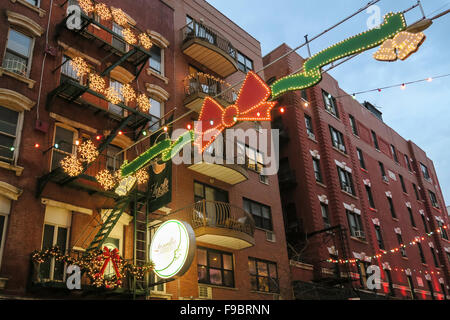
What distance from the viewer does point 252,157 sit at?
23781mm

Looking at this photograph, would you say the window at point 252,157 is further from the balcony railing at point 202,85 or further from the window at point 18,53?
the window at point 18,53

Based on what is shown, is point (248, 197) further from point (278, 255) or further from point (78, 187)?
point (78, 187)

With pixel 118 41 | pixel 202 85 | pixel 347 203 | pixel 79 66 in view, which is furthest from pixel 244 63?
pixel 79 66

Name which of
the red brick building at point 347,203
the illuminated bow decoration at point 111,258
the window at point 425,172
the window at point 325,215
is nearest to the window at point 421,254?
the red brick building at point 347,203

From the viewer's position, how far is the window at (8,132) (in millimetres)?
13219

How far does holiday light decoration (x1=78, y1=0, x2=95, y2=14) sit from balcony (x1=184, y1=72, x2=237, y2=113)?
5.76 m

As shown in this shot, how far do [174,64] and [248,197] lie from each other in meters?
7.80

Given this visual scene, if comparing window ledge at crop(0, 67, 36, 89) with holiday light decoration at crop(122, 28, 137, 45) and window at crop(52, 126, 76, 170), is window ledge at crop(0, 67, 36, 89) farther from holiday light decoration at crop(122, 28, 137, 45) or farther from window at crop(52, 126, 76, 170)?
holiday light decoration at crop(122, 28, 137, 45)

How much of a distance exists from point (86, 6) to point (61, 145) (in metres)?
6.16

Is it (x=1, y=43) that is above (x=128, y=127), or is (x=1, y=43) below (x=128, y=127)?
above

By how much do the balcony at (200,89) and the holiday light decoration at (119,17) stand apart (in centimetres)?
418

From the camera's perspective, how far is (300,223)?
83.7ft

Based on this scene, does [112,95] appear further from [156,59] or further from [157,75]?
[156,59]
